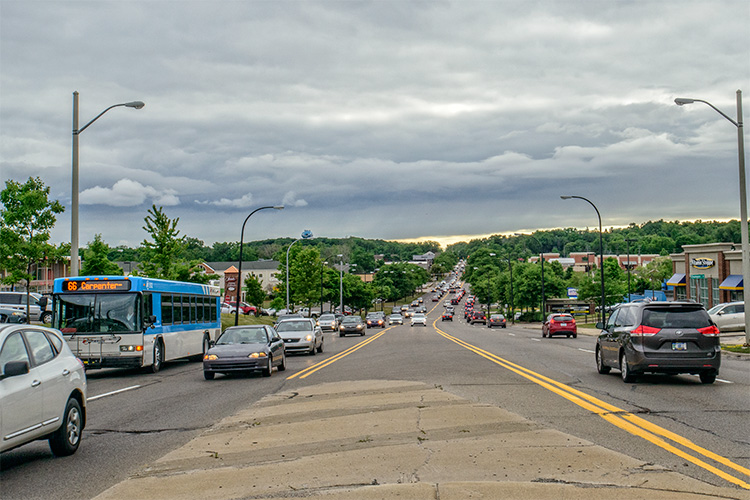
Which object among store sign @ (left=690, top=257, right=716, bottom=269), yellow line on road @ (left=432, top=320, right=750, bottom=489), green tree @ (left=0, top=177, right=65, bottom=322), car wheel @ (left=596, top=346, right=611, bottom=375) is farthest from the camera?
store sign @ (left=690, top=257, right=716, bottom=269)

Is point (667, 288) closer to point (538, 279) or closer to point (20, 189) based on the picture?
point (538, 279)

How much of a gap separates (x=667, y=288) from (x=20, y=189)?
240 ft

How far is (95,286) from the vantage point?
2064 centimetres

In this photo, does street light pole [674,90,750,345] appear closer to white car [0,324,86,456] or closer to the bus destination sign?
the bus destination sign

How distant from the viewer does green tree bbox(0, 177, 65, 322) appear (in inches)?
1467

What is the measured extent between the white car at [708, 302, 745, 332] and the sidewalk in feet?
103

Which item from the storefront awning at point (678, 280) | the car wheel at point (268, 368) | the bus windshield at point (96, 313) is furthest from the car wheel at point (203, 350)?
the storefront awning at point (678, 280)

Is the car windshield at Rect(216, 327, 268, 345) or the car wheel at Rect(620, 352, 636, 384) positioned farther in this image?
the car windshield at Rect(216, 327, 268, 345)

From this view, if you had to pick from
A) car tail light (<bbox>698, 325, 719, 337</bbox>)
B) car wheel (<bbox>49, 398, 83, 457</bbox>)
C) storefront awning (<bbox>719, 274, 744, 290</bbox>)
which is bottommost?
car wheel (<bbox>49, 398, 83, 457</bbox>)

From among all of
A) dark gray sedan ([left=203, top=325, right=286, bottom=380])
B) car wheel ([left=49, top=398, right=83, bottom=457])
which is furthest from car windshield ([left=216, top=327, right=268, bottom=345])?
car wheel ([left=49, top=398, right=83, bottom=457])

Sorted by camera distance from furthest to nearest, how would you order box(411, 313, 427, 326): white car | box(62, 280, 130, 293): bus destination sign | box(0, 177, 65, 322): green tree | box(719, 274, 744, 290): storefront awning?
box(411, 313, 427, 326): white car < box(719, 274, 744, 290): storefront awning < box(0, 177, 65, 322): green tree < box(62, 280, 130, 293): bus destination sign

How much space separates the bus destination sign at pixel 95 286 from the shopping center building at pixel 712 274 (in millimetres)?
47822

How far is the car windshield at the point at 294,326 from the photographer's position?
28844mm

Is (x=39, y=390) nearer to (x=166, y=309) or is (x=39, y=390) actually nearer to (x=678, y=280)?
(x=166, y=309)
